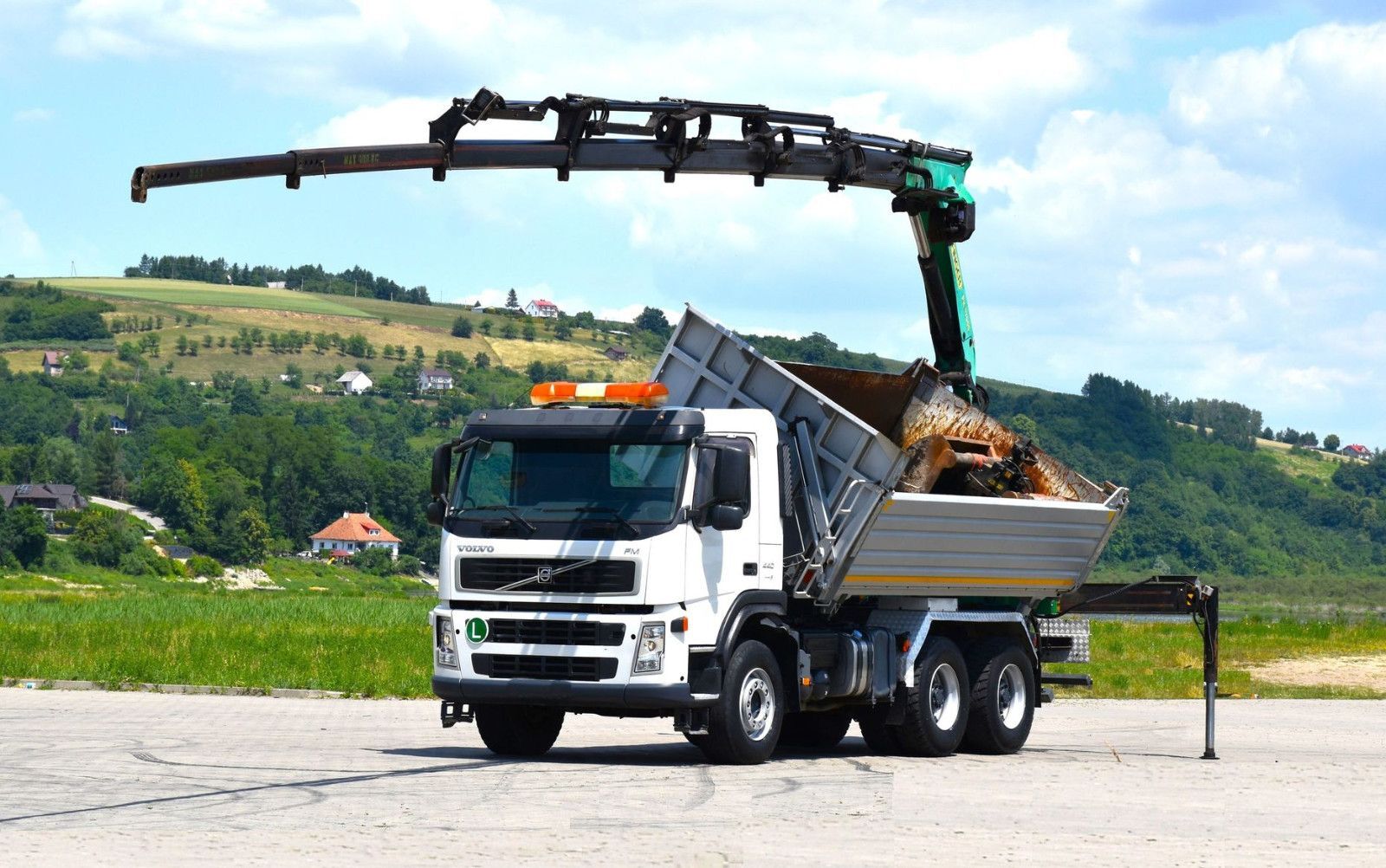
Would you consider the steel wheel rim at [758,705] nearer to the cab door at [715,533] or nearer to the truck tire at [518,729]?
the cab door at [715,533]

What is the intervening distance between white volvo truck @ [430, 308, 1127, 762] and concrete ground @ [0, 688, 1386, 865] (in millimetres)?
551

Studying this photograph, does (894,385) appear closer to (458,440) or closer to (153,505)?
(458,440)

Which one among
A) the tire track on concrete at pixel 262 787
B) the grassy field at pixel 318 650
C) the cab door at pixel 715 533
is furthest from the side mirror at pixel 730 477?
the grassy field at pixel 318 650

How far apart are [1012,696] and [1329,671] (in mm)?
19870

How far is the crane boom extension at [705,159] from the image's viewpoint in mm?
11938

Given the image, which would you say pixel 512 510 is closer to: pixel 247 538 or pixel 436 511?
pixel 436 511

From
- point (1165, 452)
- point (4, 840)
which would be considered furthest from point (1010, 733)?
point (1165, 452)

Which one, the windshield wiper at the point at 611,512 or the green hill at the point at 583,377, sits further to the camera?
the green hill at the point at 583,377

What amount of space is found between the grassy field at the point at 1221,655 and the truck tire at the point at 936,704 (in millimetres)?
2106

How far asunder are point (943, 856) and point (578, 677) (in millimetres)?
4914

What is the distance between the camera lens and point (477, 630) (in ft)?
47.8

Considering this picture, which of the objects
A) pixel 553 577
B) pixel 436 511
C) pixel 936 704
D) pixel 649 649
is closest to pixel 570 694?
pixel 649 649

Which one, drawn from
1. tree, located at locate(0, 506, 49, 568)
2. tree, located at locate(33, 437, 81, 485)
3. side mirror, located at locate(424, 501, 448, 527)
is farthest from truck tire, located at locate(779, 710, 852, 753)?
tree, located at locate(33, 437, 81, 485)

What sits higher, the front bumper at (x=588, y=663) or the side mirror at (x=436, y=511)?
the side mirror at (x=436, y=511)
